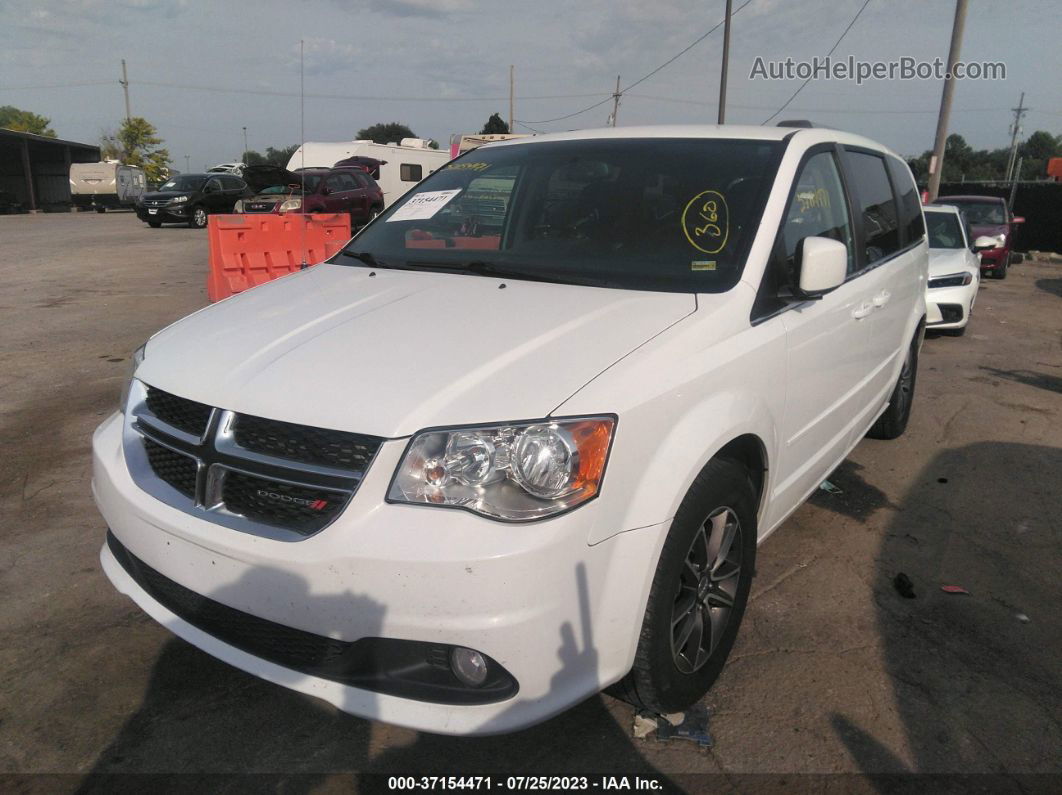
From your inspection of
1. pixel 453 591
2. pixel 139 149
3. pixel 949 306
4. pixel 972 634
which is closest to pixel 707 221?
pixel 453 591

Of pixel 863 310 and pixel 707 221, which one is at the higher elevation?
pixel 707 221

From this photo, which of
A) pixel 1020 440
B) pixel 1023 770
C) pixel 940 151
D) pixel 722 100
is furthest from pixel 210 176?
pixel 1023 770

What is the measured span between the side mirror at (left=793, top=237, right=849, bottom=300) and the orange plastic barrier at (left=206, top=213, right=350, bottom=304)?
6341mm

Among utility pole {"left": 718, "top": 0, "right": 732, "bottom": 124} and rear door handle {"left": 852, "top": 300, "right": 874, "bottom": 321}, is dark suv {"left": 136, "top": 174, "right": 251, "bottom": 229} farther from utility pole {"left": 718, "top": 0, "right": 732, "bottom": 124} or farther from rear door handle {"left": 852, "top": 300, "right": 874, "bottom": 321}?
rear door handle {"left": 852, "top": 300, "right": 874, "bottom": 321}

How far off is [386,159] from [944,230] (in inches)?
786

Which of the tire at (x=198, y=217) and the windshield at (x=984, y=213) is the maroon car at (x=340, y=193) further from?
the windshield at (x=984, y=213)

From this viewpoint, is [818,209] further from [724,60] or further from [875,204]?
[724,60]

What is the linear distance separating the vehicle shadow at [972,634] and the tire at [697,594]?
18.0 inches

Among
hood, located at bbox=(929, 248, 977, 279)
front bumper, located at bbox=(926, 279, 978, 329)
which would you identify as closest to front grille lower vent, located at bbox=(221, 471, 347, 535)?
front bumper, located at bbox=(926, 279, 978, 329)

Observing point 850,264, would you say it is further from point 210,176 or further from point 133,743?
point 210,176

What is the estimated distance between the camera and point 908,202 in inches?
188

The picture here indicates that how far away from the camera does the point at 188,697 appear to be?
8.55 ft

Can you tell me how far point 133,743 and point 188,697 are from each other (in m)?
0.23

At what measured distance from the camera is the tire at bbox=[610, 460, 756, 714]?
86.0 inches
